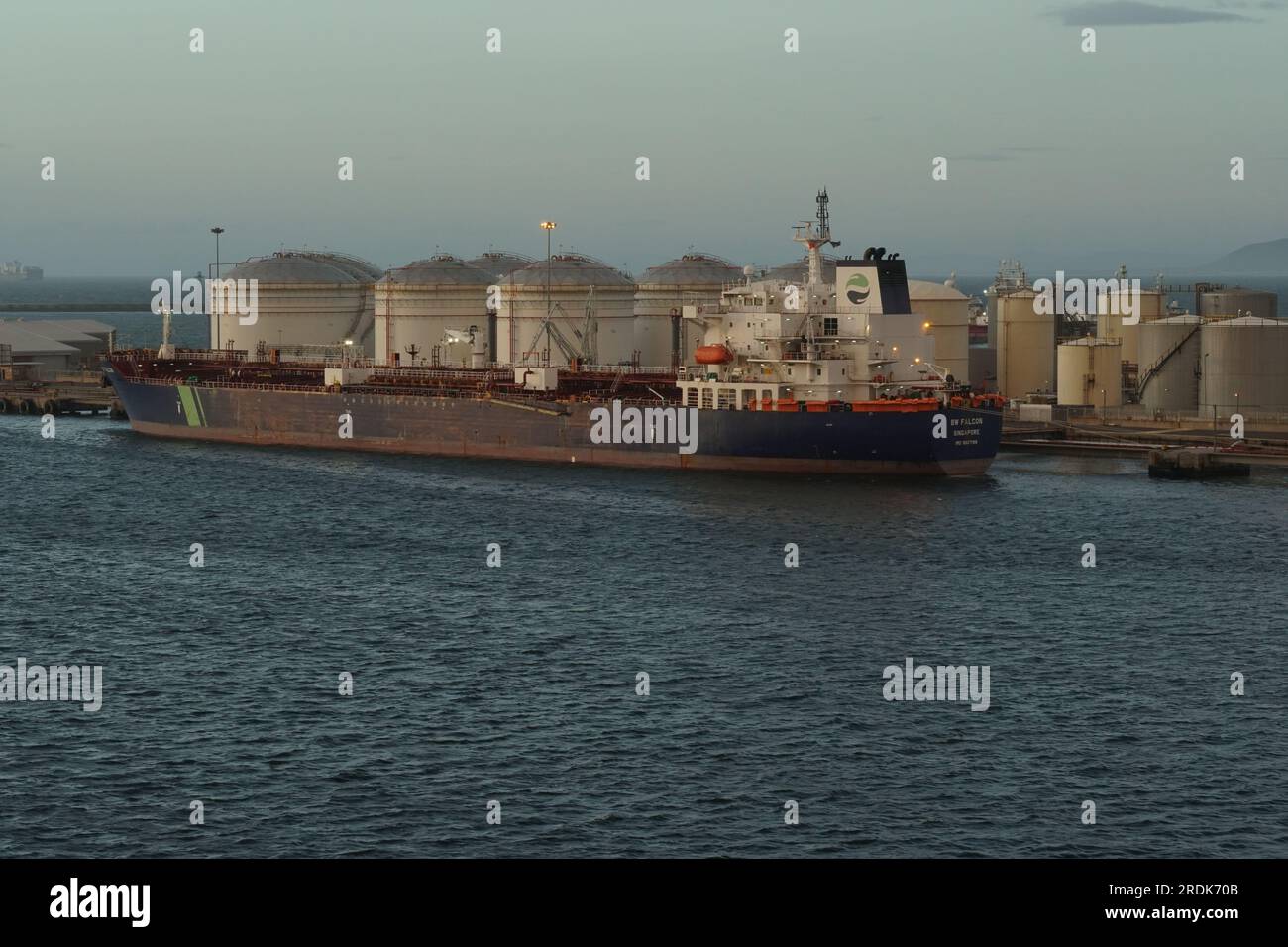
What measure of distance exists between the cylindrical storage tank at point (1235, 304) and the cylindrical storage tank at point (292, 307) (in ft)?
183

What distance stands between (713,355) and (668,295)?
126ft

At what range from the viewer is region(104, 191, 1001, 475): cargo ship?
2793 inches

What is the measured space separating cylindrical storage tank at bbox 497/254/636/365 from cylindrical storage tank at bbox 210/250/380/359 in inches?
679

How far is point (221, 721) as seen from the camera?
1326 inches

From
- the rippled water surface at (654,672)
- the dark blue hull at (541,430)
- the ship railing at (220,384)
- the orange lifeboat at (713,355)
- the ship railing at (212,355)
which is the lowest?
the rippled water surface at (654,672)

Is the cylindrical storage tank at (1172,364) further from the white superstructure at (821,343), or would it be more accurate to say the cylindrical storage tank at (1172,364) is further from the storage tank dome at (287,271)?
the storage tank dome at (287,271)

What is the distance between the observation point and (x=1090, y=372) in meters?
89.2

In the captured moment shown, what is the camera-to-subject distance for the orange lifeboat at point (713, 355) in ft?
246

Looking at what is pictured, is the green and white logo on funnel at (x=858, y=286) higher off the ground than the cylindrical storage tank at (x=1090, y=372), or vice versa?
the green and white logo on funnel at (x=858, y=286)

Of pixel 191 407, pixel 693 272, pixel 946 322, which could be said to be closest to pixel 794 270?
pixel 693 272

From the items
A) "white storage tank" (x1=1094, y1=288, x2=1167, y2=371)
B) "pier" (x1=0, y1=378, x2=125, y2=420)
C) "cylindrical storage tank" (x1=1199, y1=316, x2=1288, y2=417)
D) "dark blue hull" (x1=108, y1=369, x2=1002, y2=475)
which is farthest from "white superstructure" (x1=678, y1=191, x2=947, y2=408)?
"pier" (x1=0, y1=378, x2=125, y2=420)

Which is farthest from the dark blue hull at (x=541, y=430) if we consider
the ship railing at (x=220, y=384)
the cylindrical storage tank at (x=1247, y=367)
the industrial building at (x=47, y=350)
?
the industrial building at (x=47, y=350)
